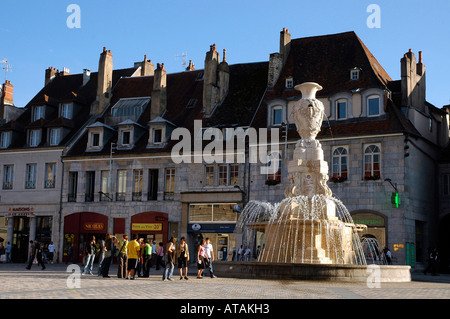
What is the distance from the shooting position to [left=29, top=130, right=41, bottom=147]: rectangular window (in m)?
43.3

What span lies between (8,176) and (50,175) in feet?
12.1

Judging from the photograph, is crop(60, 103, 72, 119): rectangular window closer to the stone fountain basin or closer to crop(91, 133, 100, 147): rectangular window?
crop(91, 133, 100, 147): rectangular window

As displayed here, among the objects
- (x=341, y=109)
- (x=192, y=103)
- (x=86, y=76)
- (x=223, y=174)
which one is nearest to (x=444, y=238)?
(x=341, y=109)

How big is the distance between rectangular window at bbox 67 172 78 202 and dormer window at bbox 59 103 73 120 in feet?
15.3

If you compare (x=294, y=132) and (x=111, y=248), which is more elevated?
(x=294, y=132)

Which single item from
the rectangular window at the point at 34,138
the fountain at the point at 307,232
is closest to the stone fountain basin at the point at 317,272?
the fountain at the point at 307,232

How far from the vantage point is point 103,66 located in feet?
144

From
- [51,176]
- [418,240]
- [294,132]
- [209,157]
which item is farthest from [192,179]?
[418,240]

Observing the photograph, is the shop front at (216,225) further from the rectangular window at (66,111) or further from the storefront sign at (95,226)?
the rectangular window at (66,111)

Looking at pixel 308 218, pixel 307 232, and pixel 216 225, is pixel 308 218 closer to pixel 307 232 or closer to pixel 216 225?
pixel 307 232

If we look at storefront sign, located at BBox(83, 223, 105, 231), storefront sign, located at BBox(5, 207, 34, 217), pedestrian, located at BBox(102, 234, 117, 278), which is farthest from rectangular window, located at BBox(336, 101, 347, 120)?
storefront sign, located at BBox(5, 207, 34, 217)

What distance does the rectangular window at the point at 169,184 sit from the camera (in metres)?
38.8
